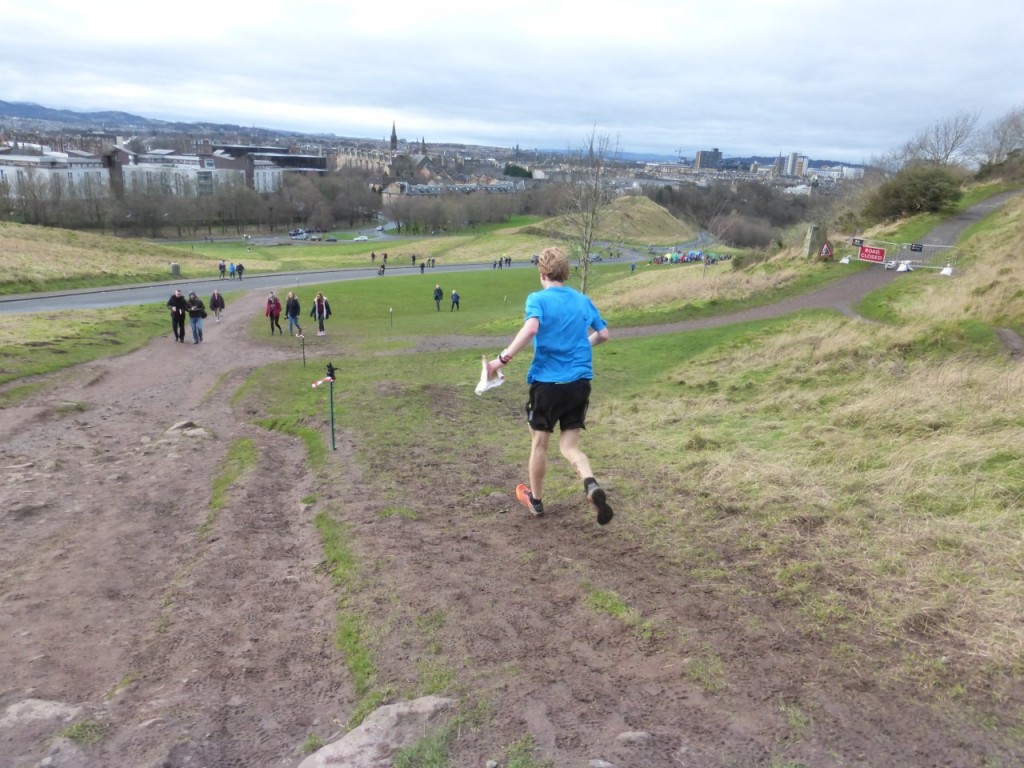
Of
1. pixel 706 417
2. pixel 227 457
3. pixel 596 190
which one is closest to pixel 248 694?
pixel 227 457

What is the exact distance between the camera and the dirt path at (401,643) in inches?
127

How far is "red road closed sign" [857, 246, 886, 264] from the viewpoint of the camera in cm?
2966

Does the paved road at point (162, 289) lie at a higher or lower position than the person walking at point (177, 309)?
lower

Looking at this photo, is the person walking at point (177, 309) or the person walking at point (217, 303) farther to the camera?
the person walking at point (217, 303)

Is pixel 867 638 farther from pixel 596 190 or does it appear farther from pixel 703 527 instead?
pixel 596 190

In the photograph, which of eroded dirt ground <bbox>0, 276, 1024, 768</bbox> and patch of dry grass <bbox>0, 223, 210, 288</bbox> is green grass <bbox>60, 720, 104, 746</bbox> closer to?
eroded dirt ground <bbox>0, 276, 1024, 768</bbox>

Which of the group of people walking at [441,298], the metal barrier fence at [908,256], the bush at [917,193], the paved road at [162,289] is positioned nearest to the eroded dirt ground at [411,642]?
the paved road at [162,289]

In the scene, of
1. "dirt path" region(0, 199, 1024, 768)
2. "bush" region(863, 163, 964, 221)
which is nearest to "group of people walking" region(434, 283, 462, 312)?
"dirt path" region(0, 199, 1024, 768)

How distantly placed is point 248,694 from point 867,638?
3747mm

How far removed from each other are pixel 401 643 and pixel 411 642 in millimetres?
65

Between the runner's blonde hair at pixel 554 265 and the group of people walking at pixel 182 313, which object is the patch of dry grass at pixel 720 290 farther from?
the runner's blonde hair at pixel 554 265

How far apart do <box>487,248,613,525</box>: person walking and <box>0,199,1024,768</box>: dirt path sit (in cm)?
86

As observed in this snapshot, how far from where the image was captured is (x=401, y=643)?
416 centimetres

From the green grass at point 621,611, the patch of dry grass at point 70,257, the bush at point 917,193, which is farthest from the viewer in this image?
the bush at point 917,193
